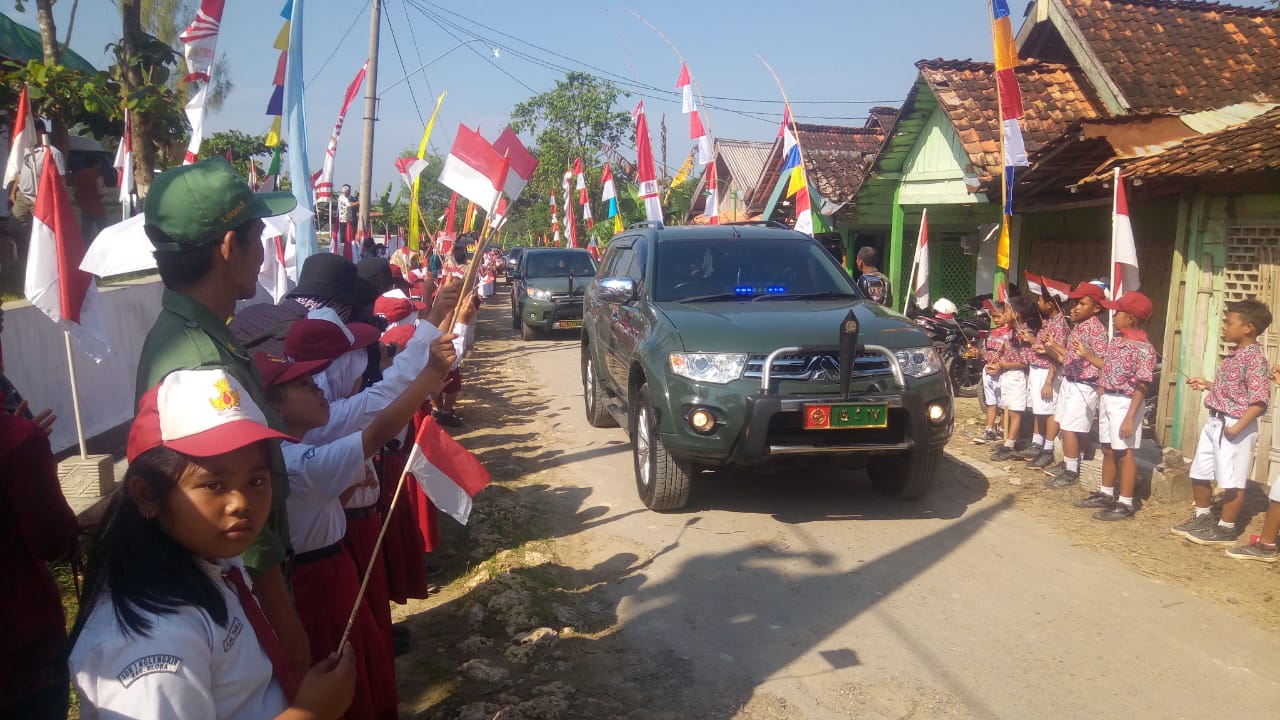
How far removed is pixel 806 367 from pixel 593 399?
378 centimetres

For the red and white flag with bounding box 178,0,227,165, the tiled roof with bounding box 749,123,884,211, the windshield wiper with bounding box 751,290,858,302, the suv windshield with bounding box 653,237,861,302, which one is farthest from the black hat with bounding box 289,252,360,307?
the tiled roof with bounding box 749,123,884,211

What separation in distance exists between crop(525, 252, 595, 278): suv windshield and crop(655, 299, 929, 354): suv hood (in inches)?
435

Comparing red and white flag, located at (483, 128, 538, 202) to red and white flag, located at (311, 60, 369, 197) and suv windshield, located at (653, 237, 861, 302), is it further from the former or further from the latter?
red and white flag, located at (311, 60, 369, 197)

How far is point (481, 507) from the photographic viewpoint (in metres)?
5.96

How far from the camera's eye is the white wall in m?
5.94

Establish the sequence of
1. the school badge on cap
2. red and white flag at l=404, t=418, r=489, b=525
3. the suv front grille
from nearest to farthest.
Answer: the school badge on cap
red and white flag at l=404, t=418, r=489, b=525
the suv front grille

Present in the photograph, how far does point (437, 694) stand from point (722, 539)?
2224mm


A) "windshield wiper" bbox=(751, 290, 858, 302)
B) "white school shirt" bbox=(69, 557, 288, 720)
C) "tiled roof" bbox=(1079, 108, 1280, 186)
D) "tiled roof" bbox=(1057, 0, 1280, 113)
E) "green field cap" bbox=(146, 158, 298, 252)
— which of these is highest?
"tiled roof" bbox=(1057, 0, 1280, 113)

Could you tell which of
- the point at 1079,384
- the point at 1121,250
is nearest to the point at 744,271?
the point at 1079,384

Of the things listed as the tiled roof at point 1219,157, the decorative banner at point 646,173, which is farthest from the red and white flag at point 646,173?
the tiled roof at point 1219,157

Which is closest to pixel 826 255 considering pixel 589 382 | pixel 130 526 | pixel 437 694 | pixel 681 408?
pixel 681 408

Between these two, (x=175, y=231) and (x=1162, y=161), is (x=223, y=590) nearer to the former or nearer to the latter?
(x=175, y=231)

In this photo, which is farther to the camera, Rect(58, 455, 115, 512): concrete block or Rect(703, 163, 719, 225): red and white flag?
Rect(703, 163, 719, 225): red and white flag

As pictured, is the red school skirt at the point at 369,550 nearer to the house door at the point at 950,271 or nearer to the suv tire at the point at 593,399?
the suv tire at the point at 593,399
